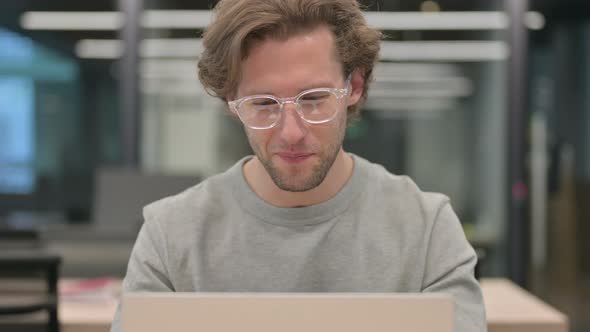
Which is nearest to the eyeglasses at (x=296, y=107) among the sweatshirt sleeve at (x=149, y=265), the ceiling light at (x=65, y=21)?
the sweatshirt sleeve at (x=149, y=265)

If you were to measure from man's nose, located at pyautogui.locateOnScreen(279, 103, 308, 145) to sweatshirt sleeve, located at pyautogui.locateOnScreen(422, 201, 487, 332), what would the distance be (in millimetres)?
303

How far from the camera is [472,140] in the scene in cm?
506

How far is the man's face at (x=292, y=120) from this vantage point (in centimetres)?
124

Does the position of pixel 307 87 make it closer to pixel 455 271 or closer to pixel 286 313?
pixel 455 271

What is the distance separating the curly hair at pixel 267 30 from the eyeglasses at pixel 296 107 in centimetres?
7

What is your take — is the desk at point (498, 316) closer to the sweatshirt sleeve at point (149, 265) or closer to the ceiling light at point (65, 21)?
the sweatshirt sleeve at point (149, 265)

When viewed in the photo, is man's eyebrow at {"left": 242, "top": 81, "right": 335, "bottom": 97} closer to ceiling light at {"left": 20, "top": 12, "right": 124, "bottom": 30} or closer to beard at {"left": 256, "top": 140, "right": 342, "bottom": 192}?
beard at {"left": 256, "top": 140, "right": 342, "bottom": 192}

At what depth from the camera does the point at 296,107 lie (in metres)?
1.25

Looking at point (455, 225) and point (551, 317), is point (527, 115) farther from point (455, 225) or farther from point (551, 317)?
point (455, 225)

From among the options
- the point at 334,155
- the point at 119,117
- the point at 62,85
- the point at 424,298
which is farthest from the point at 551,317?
the point at 62,85

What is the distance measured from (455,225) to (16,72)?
441 centimetres

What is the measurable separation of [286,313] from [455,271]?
60 centimetres

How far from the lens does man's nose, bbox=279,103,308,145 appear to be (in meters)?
1.24

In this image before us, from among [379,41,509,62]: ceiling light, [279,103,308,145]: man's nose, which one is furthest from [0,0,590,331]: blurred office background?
[279,103,308,145]: man's nose
